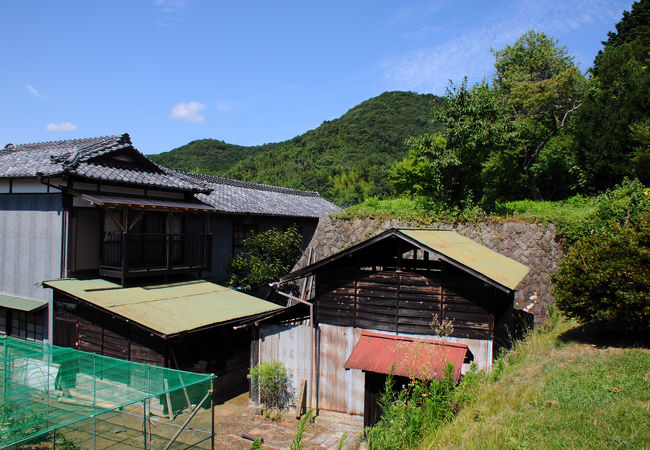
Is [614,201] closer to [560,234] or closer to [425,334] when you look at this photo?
[560,234]

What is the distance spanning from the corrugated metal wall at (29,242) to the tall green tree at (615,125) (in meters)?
23.3

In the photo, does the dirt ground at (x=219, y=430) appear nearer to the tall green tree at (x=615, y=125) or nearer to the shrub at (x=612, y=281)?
the shrub at (x=612, y=281)

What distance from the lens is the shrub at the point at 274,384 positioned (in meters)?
11.8

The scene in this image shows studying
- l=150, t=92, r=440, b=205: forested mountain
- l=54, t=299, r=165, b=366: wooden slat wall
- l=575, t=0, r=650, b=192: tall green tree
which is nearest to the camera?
l=54, t=299, r=165, b=366: wooden slat wall

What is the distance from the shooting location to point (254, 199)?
22312 mm

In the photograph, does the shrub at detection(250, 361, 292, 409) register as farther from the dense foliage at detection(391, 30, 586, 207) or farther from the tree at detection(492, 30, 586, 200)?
the tree at detection(492, 30, 586, 200)

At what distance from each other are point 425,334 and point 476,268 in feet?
6.98

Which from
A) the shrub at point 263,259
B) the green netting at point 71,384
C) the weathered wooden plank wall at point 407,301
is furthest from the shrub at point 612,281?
the shrub at point 263,259

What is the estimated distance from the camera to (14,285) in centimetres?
1505

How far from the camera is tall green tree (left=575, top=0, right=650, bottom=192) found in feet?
64.9

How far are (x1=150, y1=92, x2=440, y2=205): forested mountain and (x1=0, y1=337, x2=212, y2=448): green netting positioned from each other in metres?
39.0

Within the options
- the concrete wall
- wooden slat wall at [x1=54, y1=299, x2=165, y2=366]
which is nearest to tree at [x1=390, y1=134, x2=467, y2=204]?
the concrete wall

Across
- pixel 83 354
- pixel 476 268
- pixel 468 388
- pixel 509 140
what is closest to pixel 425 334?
pixel 476 268

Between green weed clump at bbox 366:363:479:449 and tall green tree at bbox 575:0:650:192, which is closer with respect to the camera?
green weed clump at bbox 366:363:479:449
